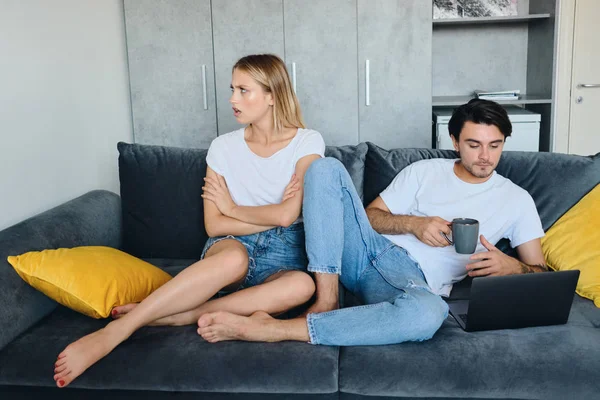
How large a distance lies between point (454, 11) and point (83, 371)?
3.58m

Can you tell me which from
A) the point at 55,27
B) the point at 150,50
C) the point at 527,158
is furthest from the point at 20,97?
the point at 527,158

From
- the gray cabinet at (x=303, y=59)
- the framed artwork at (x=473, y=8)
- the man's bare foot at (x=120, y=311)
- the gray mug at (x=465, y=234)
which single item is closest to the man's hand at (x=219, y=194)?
the man's bare foot at (x=120, y=311)

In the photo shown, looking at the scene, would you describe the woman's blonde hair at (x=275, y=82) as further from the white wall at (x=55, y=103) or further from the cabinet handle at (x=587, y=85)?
the cabinet handle at (x=587, y=85)

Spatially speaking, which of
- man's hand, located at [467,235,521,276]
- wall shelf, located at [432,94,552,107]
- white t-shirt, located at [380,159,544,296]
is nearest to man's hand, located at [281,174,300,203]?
white t-shirt, located at [380,159,544,296]

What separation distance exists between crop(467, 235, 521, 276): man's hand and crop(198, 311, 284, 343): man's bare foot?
631 mm

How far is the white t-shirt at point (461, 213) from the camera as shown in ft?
7.33

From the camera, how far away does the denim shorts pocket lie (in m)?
2.30

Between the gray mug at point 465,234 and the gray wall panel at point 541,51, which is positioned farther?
the gray wall panel at point 541,51

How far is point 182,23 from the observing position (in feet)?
13.3

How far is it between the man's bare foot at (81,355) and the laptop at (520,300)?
0.98m

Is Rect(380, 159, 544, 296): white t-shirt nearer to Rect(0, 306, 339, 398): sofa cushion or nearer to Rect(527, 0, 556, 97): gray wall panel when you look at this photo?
Rect(0, 306, 339, 398): sofa cushion

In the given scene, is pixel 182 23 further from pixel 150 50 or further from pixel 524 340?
pixel 524 340

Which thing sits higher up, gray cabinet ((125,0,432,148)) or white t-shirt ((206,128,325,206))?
gray cabinet ((125,0,432,148))

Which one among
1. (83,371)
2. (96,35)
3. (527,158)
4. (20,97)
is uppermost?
(96,35)
